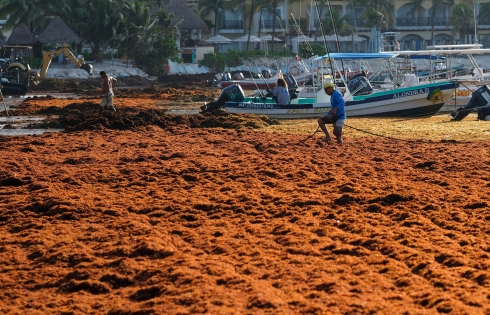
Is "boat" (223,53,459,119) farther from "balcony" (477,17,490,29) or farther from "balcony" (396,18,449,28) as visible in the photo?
A: "balcony" (396,18,449,28)

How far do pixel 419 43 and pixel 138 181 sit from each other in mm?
67040

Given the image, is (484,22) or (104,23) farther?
(484,22)

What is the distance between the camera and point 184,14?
71.5m

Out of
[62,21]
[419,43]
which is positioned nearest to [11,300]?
[62,21]

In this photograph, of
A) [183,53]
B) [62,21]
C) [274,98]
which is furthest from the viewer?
[183,53]

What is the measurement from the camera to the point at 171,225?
10.8m

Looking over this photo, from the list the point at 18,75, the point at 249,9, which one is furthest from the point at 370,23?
the point at 18,75

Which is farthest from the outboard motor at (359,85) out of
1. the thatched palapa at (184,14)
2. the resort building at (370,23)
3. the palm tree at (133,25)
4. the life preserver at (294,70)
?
the resort building at (370,23)

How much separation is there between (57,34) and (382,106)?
32533mm

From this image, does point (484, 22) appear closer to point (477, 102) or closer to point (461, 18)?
point (461, 18)

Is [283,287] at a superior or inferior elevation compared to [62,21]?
inferior

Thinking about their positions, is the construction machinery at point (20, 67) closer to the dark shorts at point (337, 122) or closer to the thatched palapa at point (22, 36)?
the thatched palapa at point (22, 36)

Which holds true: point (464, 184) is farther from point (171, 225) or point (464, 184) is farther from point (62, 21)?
point (62, 21)

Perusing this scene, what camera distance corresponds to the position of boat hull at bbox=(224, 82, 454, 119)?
25.8m
